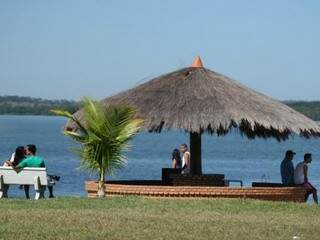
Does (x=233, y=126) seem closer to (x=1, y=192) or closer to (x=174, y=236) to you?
(x=1, y=192)

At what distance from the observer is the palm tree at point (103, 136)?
61.8 feet

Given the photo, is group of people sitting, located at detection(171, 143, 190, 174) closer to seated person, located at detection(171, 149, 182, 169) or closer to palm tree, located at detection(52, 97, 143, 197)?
seated person, located at detection(171, 149, 182, 169)

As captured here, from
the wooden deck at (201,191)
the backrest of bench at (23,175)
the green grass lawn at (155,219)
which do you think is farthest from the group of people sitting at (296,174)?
the backrest of bench at (23,175)

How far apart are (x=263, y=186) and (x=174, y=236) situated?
764 centimetres

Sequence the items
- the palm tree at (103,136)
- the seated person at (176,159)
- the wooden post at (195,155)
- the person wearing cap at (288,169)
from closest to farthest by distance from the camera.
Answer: the palm tree at (103,136) < the wooden post at (195,155) < the person wearing cap at (288,169) < the seated person at (176,159)

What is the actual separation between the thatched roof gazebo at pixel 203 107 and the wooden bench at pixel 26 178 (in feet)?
7.20

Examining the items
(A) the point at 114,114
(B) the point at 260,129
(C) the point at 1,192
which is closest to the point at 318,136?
(B) the point at 260,129

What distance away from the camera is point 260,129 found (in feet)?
68.5

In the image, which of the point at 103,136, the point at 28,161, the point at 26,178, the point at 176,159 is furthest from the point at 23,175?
the point at 176,159

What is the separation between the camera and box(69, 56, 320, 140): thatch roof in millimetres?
19719

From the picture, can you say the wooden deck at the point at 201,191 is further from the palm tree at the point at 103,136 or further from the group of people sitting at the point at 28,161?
the group of people sitting at the point at 28,161

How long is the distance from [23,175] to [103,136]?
5.52ft

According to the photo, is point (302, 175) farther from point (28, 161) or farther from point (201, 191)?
point (28, 161)

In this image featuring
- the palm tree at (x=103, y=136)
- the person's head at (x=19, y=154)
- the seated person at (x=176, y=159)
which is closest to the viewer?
the palm tree at (x=103, y=136)
